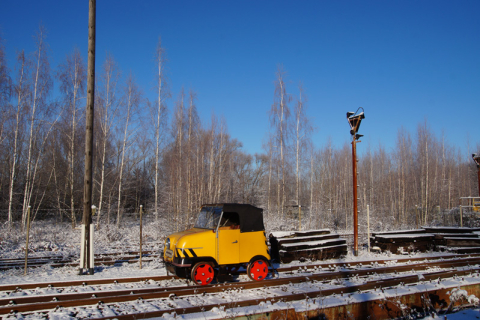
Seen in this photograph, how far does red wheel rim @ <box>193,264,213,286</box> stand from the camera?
27.5 feet

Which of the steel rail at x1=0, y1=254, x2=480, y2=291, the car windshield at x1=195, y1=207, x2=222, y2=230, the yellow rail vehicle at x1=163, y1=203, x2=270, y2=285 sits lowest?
the steel rail at x1=0, y1=254, x2=480, y2=291

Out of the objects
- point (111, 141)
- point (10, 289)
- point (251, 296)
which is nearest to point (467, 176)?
point (111, 141)

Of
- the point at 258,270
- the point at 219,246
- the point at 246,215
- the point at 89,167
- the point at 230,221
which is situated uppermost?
the point at 89,167

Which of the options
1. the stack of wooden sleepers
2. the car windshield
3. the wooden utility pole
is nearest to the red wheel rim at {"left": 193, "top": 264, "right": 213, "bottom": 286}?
the car windshield

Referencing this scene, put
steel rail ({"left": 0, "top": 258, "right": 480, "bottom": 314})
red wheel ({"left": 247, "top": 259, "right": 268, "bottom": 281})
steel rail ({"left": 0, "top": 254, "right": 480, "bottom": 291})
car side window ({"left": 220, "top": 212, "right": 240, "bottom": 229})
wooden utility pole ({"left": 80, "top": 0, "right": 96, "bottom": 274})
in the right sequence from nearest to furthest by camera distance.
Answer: steel rail ({"left": 0, "top": 258, "right": 480, "bottom": 314}) → steel rail ({"left": 0, "top": 254, "right": 480, "bottom": 291}) → car side window ({"left": 220, "top": 212, "right": 240, "bottom": 229}) → red wheel ({"left": 247, "top": 259, "right": 268, "bottom": 281}) → wooden utility pole ({"left": 80, "top": 0, "right": 96, "bottom": 274})

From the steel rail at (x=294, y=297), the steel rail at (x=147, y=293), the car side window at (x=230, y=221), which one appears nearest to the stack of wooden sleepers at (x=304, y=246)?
the steel rail at (x=147, y=293)

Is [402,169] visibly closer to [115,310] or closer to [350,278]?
[350,278]

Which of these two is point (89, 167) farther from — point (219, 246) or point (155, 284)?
point (219, 246)

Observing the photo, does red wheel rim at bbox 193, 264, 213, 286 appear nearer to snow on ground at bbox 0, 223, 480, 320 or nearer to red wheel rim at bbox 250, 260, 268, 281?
snow on ground at bbox 0, 223, 480, 320

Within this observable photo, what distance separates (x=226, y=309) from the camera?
6375 mm

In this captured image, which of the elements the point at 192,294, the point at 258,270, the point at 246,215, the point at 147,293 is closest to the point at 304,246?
the point at 258,270

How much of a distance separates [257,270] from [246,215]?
1674 mm

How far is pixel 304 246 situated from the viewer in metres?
12.5

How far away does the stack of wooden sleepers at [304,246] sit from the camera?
12266 mm
